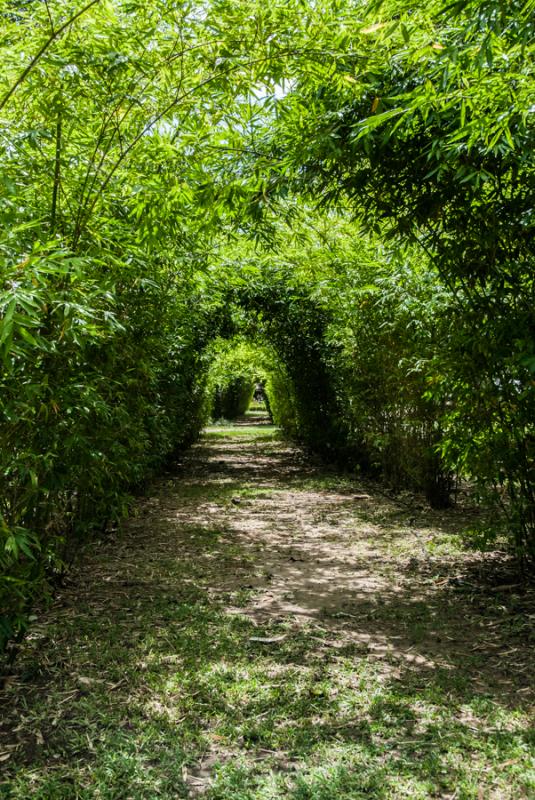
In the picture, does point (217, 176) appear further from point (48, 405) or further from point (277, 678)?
point (277, 678)

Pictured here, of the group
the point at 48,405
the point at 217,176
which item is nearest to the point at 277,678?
the point at 48,405

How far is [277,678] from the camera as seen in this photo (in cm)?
228

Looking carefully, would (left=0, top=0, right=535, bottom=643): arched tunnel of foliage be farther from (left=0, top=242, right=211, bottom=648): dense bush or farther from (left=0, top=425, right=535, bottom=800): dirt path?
(left=0, top=425, right=535, bottom=800): dirt path

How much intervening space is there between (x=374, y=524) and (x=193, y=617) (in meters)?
2.44

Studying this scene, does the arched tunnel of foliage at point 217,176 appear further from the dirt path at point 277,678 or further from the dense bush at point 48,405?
the dirt path at point 277,678

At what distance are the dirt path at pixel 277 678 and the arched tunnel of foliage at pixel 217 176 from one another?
1.25 ft

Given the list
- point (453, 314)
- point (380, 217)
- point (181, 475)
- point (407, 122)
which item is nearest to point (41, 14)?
point (407, 122)

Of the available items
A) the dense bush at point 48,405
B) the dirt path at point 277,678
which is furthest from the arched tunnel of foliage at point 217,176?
the dirt path at point 277,678

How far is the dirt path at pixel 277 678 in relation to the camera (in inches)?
66.7

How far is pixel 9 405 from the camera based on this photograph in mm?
1833

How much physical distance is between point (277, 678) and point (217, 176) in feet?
8.08

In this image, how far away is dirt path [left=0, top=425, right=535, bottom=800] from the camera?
66.7 inches

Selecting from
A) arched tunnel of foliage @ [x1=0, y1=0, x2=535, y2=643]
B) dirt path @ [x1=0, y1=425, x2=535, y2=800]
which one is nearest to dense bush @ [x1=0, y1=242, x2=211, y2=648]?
arched tunnel of foliage @ [x1=0, y1=0, x2=535, y2=643]

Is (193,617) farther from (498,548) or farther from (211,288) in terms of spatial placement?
(211,288)
